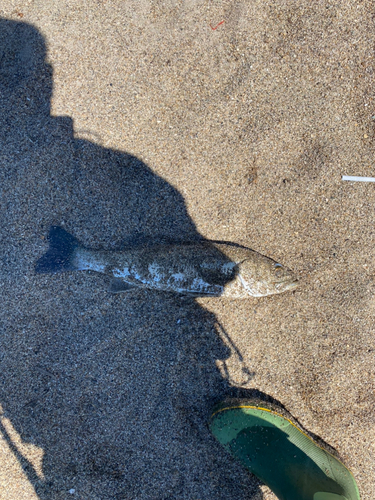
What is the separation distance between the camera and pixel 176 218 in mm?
2701

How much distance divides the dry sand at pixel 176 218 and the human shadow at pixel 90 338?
14 mm

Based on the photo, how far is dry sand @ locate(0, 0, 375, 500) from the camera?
2.66m

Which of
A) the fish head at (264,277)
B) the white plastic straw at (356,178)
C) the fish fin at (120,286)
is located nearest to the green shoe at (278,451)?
the fish head at (264,277)

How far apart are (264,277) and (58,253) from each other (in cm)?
194

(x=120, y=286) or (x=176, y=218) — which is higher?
(x=176, y=218)

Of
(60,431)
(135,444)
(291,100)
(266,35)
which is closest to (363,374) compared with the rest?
(135,444)

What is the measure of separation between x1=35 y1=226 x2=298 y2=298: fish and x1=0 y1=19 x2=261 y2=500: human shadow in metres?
0.16

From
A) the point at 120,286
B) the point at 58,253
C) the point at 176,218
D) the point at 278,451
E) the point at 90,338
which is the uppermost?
the point at 176,218

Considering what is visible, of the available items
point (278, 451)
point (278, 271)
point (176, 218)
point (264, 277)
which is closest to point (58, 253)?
point (176, 218)

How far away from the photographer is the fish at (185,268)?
8.25 ft

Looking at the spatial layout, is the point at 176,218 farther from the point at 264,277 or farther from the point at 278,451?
the point at 278,451

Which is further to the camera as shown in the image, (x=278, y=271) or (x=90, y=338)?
(x=90, y=338)

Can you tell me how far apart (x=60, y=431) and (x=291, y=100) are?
151 inches

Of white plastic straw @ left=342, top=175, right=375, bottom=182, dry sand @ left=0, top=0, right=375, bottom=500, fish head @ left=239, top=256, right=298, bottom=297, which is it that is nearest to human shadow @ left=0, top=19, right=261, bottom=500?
dry sand @ left=0, top=0, right=375, bottom=500
